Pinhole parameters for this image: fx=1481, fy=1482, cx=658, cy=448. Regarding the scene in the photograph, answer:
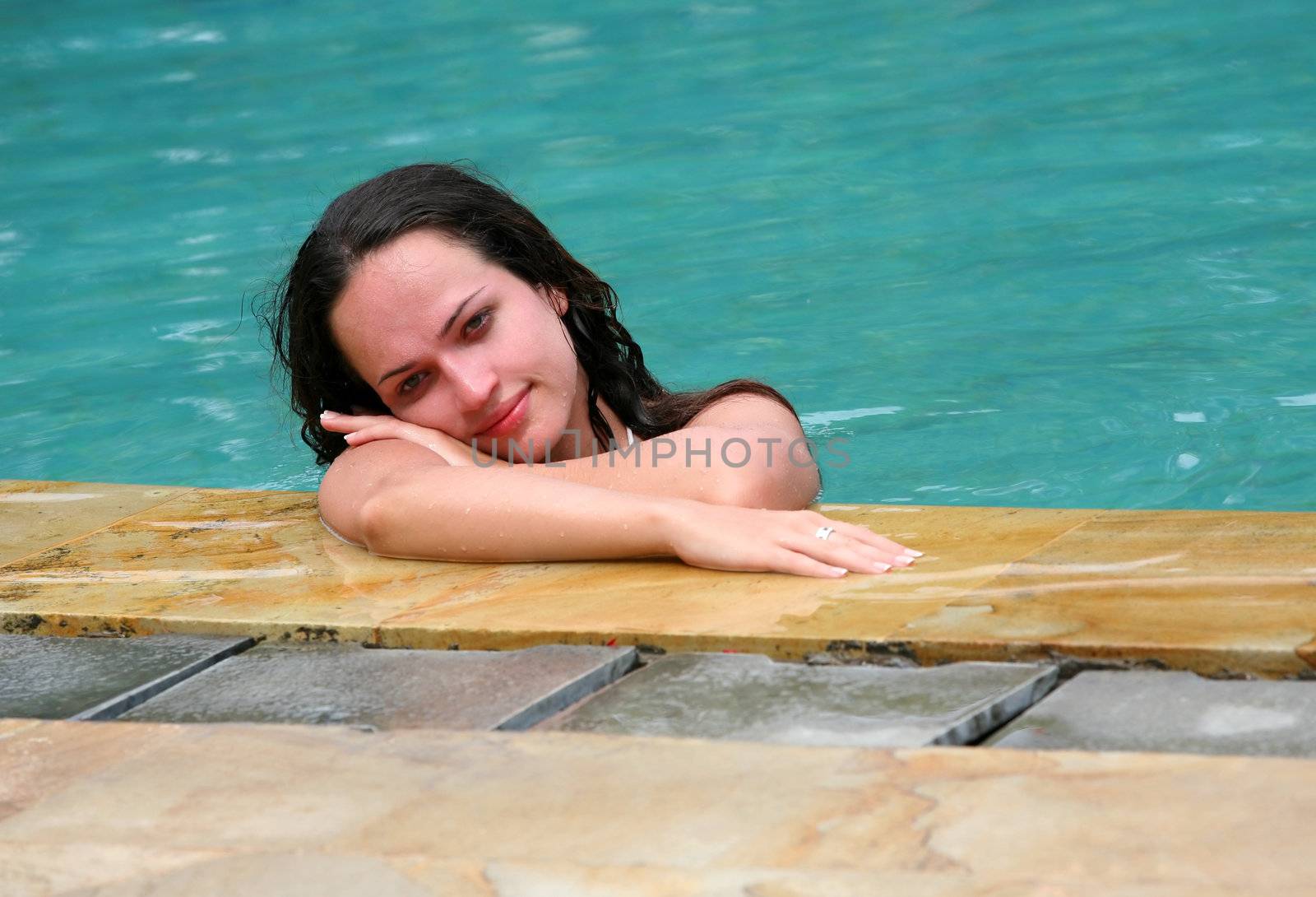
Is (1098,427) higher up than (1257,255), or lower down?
lower down

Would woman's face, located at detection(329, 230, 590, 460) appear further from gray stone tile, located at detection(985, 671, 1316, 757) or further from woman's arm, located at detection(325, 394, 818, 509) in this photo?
gray stone tile, located at detection(985, 671, 1316, 757)

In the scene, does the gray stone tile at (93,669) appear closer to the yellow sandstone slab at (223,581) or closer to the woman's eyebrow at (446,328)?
the yellow sandstone slab at (223,581)

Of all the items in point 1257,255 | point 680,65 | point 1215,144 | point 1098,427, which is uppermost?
point 680,65

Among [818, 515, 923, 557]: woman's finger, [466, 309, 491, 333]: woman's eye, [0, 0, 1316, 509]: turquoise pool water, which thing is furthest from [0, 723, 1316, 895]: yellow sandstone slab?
[0, 0, 1316, 509]: turquoise pool water

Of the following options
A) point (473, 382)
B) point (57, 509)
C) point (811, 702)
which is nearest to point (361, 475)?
point (473, 382)

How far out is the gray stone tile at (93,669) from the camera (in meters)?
1.97

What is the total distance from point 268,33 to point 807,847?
401 inches

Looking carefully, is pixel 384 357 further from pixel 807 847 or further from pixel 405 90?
pixel 405 90

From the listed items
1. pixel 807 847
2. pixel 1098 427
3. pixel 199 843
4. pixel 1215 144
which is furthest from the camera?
pixel 1215 144

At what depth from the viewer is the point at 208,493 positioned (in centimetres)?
A: 341

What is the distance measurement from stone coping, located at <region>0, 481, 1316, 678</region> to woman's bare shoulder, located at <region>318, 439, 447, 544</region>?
5cm

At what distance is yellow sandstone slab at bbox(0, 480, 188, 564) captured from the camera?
9.92 feet

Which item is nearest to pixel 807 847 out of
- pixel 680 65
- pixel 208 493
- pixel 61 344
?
pixel 208 493

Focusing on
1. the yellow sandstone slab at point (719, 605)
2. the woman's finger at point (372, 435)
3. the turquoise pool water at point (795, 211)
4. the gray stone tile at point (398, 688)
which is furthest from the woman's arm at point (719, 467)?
the turquoise pool water at point (795, 211)
